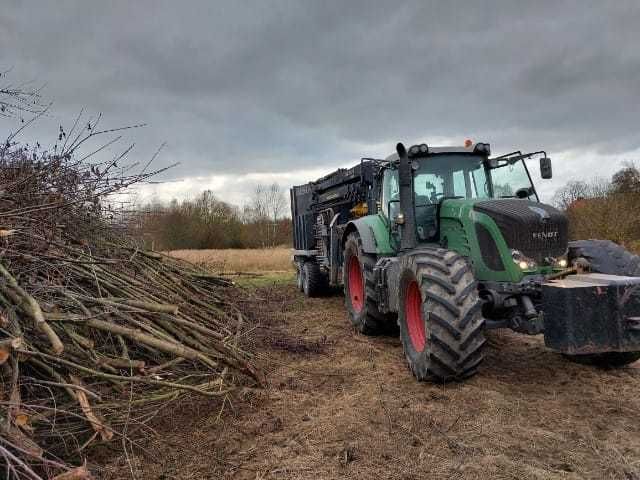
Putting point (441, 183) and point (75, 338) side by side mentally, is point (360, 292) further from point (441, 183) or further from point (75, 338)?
point (75, 338)

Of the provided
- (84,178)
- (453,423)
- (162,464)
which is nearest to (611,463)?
(453,423)

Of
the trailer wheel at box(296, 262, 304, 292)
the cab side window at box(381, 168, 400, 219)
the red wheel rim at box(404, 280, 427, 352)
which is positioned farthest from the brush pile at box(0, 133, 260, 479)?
the trailer wheel at box(296, 262, 304, 292)

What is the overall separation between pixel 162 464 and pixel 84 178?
275 cm

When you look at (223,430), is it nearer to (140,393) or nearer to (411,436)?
(140,393)

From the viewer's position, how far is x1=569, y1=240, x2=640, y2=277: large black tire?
512 cm

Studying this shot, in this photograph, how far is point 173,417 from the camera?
413 centimetres

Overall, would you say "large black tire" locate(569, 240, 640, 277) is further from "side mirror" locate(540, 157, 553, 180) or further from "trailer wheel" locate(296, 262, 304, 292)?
"trailer wheel" locate(296, 262, 304, 292)

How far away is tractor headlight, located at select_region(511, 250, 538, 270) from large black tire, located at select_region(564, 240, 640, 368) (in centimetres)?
68

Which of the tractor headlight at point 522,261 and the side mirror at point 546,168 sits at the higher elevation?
the side mirror at point 546,168

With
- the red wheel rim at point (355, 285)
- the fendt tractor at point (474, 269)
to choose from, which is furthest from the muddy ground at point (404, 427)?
the red wheel rim at point (355, 285)

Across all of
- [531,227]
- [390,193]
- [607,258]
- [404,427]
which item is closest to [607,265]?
[607,258]

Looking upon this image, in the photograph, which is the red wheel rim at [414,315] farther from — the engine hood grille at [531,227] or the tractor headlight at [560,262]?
the tractor headlight at [560,262]

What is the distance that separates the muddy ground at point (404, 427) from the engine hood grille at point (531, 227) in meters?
1.17

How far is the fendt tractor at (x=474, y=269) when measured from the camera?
413 centimetres
